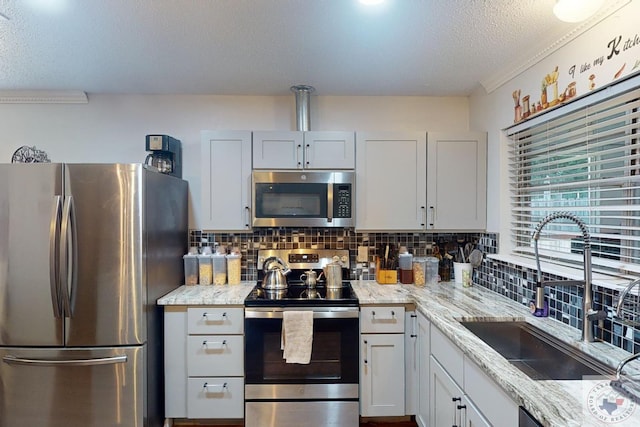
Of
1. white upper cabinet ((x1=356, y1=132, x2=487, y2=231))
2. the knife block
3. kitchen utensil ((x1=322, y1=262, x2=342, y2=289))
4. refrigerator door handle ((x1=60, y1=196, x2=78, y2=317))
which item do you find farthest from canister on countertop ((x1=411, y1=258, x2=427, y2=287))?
refrigerator door handle ((x1=60, y1=196, x2=78, y2=317))

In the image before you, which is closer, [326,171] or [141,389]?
[141,389]

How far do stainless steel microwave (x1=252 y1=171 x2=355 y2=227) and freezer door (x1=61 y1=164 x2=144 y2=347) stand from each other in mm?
821

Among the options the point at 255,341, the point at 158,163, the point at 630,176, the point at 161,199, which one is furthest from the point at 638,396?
the point at 158,163

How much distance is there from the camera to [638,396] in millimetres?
1167

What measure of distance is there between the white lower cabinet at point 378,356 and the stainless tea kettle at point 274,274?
2.13 feet

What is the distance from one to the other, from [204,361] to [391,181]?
1.78m

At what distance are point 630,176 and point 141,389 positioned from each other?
272cm

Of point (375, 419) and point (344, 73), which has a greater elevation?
point (344, 73)

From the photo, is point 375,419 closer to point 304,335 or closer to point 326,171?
point 304,335

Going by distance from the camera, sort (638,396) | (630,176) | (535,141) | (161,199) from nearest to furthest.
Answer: (638,396), (630,176), (535,141), (161,199)

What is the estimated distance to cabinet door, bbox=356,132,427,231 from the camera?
2748 millimetres

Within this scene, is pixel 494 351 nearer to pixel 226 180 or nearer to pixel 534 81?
pixel 534 81

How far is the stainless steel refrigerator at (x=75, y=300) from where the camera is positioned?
7.05 ft

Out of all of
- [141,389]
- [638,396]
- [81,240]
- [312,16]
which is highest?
[312,16]
